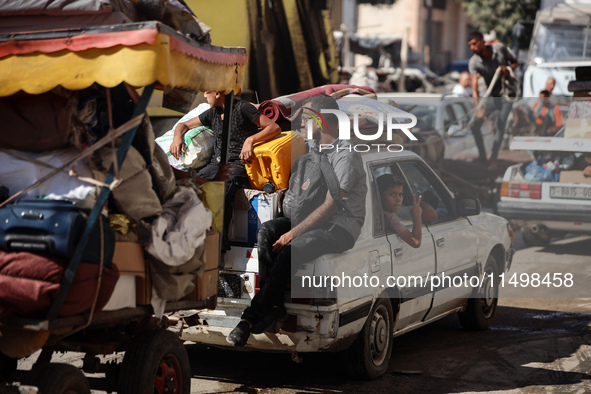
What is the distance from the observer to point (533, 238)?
11.6m

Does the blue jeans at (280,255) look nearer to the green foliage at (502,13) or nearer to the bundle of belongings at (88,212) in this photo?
the bundle of belongings at (88,212)

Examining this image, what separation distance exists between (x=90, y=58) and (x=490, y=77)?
11.7 m

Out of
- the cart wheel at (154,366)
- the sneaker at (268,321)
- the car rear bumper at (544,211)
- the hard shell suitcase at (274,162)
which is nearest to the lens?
the cart wheel at (154,366)

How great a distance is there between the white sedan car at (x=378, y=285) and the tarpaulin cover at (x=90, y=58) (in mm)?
2066

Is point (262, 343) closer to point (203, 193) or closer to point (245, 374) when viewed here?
point (245, 374)

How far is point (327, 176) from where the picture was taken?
19.7ft

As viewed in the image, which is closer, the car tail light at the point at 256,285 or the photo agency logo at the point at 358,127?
the car tail light at the point at 256,285

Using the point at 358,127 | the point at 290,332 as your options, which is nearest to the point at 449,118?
the point at 358,127

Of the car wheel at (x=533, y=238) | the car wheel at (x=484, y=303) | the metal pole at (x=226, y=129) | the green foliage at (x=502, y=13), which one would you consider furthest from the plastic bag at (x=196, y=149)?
the green foliage at (x=502, y=13)

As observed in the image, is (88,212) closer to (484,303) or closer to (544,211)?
(484,303)

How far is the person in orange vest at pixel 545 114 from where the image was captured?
15633mm

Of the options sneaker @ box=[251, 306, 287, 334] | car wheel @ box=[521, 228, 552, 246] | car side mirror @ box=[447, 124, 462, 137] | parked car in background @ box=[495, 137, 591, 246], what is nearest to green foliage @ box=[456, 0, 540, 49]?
car side mirror @ box=[447, 124, 462, 137]

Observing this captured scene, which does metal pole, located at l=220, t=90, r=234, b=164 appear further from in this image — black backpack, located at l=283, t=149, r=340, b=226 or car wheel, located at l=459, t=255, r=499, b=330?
car wheel, located at l=459, t=255, r=499, b=330

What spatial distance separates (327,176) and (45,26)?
2423mm
